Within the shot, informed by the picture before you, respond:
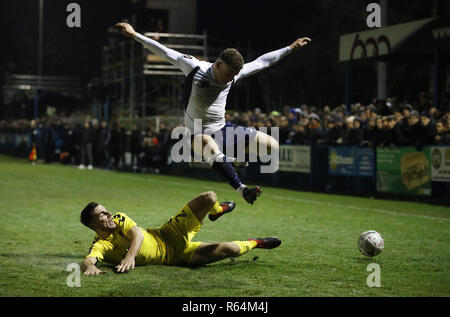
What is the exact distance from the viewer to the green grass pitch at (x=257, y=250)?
642 cm

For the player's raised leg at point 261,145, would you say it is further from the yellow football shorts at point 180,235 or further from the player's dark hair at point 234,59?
the yellow football shorts at point 180,235

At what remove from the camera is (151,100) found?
36.2m

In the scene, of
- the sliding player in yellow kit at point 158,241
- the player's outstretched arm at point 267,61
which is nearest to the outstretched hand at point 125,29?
the player's outstretched arm at point 267,61

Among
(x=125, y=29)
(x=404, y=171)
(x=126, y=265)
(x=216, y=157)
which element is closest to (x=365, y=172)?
(x=404, y=171)

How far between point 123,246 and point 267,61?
2995mm

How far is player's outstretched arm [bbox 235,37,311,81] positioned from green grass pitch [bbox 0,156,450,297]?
2298 mm

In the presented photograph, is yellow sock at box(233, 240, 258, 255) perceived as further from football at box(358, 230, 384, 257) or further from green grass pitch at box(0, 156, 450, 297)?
football at box(358, 230, 384, 257)

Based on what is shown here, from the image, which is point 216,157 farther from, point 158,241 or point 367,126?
point 367,126

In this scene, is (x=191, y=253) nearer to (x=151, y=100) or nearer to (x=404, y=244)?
(x=404, y=244)

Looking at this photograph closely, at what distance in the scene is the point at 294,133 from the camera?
805 inches

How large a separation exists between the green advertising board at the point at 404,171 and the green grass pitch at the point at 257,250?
626 mm

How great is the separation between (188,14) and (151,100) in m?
5.19

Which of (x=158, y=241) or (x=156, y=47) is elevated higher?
(x=156, y=47)

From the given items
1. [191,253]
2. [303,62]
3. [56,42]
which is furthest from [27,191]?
[56,42]
